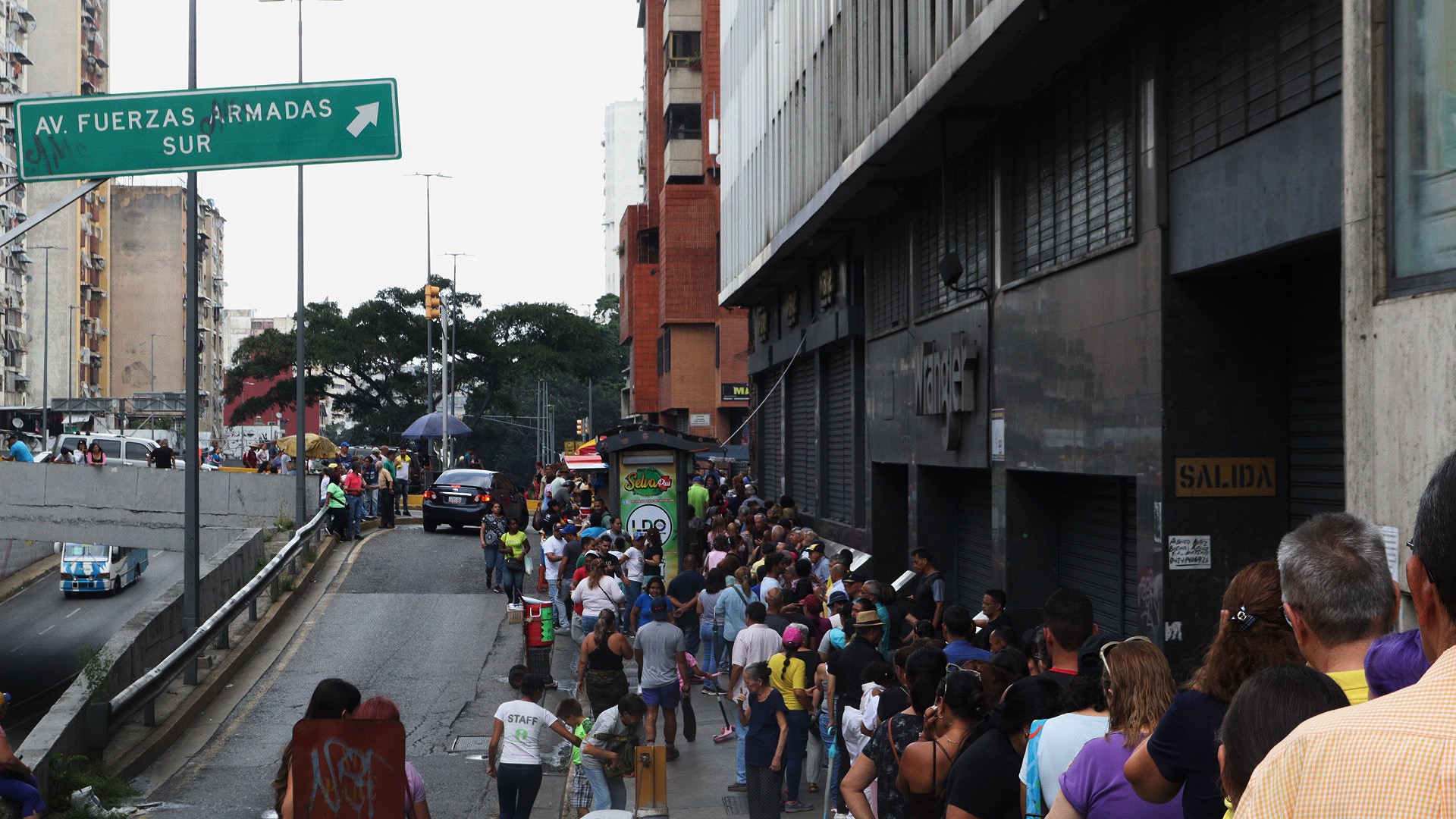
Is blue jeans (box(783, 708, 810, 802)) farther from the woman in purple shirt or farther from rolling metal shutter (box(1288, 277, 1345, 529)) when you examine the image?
the woman in purple shirt

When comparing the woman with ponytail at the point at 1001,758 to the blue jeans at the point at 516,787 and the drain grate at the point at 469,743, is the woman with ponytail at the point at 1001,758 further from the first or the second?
the drain grate at the point at 469,743

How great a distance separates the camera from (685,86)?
52.5 metres

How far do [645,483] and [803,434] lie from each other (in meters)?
8.41

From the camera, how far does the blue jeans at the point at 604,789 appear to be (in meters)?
10.5

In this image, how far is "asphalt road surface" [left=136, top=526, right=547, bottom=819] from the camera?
13.1 m

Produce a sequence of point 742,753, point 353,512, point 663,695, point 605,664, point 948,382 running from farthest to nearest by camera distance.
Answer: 1. point 353,512
2. point 948,382
3. point 663,695
4. point 605,664
5. point 742,753

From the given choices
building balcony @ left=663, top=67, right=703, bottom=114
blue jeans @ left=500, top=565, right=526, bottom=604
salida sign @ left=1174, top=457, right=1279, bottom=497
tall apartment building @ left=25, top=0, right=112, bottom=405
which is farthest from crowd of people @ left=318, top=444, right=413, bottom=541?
tall apartment building @ left=25, top=0, right=112, bottom=405

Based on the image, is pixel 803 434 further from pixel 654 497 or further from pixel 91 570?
pixel 91 570

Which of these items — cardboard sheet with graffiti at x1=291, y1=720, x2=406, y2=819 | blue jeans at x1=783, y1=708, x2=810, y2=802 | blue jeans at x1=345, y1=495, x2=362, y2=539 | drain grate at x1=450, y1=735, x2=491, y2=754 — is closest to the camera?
cardboard sheet with graffiti at x1=291, y1=720, x2=406, y2=819

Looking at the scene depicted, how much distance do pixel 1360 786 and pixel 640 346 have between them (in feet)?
195

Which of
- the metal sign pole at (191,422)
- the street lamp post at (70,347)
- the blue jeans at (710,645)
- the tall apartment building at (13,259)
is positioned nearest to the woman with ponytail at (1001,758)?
the blue jeans at (710,645)

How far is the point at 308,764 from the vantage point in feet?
21.7

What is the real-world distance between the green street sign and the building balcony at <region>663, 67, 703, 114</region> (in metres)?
41.8

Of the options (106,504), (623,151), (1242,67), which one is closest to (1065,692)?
(1242,67)
